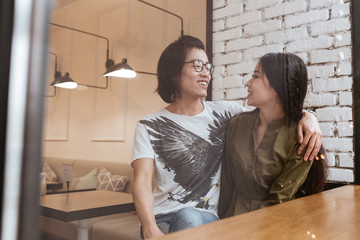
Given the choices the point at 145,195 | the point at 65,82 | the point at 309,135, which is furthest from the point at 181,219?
the point at 309,135

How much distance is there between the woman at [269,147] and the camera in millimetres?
1351

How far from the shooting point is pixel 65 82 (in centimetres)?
72

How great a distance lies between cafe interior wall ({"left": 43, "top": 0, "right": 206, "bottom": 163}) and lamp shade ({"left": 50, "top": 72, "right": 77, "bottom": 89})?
10 millimetres

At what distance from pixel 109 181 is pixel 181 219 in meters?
0.35

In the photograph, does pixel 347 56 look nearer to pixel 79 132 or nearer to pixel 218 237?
pixel 218 237

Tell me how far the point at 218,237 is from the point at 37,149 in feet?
1.64

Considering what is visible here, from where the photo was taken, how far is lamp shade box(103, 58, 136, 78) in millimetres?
837

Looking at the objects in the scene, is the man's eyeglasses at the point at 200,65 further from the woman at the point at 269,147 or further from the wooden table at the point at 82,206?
the wooden table at the point at 82,206

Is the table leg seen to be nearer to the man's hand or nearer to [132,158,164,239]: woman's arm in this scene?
[132,158,164,239]: woman's arm

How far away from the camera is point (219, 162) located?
49.8 inches

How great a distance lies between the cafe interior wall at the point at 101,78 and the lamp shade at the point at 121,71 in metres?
0.01

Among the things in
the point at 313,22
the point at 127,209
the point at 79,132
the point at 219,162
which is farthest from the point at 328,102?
the point at 79,132

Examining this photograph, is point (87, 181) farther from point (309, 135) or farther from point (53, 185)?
point (309, 135)

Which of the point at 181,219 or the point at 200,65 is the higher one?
the point at 200,65
